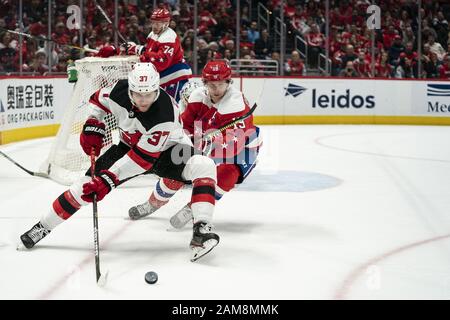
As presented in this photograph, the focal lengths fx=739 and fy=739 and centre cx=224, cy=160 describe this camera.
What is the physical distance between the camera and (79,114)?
582 cm

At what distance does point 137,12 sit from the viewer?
11031 mm

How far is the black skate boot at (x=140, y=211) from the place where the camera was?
4.27 metres

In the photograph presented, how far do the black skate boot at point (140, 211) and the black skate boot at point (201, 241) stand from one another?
1033 millimetres

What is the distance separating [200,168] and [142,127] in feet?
1.08

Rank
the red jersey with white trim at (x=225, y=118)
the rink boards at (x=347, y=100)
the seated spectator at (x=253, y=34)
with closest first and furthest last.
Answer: the red jersey with white trim at (x=225, y=118)
the rink boards at (x=347, y=100)
the seated spectator at (x=253, y=34)

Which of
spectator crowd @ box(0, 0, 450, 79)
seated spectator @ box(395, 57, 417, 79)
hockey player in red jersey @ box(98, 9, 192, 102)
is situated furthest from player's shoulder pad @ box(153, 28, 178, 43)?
seated spectator @ box(395, 57, 417, 79)

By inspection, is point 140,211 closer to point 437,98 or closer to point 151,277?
point 151,277

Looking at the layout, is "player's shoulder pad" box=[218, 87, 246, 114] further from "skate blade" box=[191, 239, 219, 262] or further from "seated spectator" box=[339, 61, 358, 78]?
"seated spectator" box=[339, 61, 358, 78]

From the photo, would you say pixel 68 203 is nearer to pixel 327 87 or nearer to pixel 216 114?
pixel 216 114

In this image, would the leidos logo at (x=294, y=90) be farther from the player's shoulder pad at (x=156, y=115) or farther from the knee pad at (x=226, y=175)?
the player's shoulder pad at (x=156, y=115)

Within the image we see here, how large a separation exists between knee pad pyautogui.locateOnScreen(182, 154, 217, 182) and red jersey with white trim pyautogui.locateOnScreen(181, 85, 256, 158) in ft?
1.68

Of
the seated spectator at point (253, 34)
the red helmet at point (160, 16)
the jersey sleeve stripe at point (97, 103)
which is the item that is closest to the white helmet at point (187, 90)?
the red helmet at point (160, 16)

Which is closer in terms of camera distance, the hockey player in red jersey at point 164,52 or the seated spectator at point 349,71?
the hockey player in red jersey at point 164,52
